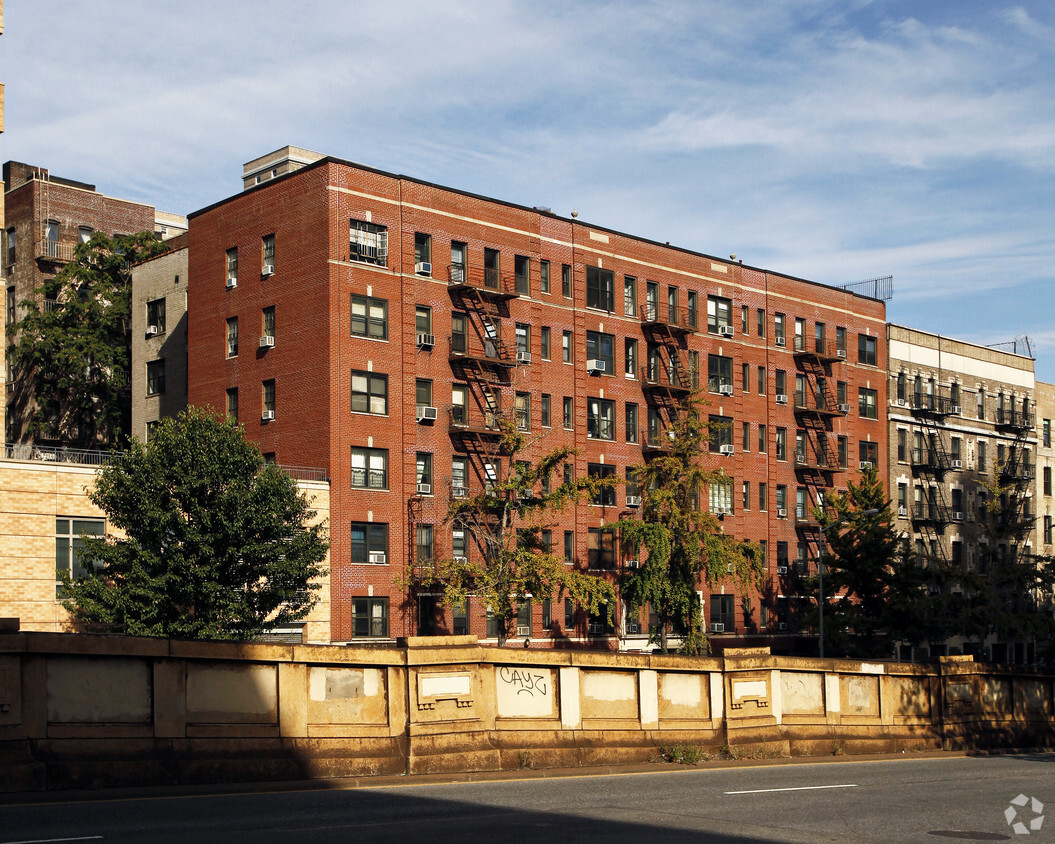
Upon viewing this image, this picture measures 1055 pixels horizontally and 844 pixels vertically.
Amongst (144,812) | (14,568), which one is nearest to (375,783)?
(144,812)

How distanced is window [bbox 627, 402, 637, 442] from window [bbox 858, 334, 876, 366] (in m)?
22.2

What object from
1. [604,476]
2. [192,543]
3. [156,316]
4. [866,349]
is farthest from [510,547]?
[866,349]

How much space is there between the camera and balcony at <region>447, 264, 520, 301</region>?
61.1 m

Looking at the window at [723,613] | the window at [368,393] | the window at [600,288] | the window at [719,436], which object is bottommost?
the window at [723,613]

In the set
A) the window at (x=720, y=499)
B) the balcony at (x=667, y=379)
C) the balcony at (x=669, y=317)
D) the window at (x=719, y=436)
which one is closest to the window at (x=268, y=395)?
the balcony at (x=667, y=379)

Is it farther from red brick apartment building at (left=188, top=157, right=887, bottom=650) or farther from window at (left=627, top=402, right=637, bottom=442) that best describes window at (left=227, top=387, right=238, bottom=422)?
window at (left=627, top=402, right=637, bottom=442)

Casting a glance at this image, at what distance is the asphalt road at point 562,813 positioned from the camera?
14.6 m

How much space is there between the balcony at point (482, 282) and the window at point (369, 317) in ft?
13.3

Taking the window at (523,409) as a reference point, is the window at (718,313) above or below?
above

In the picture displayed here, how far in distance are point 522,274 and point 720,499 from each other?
61.3ft

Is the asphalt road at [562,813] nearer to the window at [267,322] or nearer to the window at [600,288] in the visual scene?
the window at [267,322]

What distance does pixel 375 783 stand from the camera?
19.8m

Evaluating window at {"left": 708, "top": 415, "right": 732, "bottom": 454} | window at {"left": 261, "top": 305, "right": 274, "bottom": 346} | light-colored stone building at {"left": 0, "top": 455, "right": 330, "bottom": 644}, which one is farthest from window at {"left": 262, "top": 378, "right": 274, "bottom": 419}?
window at {"left": 708, "top": 415, "right": 732, "bottom": 454}

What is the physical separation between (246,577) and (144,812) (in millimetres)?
29050
